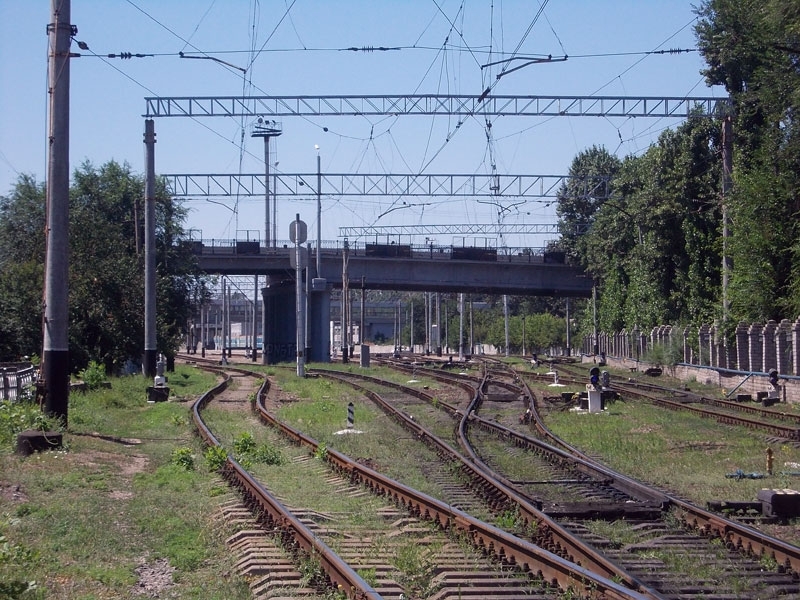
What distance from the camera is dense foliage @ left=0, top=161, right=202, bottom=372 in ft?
115

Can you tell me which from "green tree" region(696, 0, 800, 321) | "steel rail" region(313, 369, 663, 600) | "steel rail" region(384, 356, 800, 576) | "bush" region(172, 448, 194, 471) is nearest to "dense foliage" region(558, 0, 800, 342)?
"green tree" region(696, 0, 800, 321)

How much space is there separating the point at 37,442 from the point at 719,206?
124ft

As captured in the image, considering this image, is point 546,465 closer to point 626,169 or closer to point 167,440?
point 167,440

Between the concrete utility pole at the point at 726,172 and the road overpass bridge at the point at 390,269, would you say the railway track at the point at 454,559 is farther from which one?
the road overpass bridge at the point at 390,269

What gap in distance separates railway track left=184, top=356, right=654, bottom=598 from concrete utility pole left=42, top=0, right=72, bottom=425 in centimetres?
817

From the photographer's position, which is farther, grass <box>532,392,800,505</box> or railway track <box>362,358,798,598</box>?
grass <box>532,392,800,505</box>

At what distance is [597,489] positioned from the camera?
13500mm

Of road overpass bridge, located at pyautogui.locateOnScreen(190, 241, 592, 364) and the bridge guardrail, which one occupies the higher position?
road overpass bridge, located at pyautogui.locateOnScreen(190, 241, 592, 364)

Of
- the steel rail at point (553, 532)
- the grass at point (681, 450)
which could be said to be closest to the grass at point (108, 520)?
the steel rail at point (553, 532)

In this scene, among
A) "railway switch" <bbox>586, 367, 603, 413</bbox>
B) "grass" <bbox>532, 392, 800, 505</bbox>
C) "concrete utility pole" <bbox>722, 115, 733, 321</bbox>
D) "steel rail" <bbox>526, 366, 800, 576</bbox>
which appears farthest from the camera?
"concrete utility pole" <bbox>722, 115, 733, 321</bbox>

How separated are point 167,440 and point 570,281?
198 feet

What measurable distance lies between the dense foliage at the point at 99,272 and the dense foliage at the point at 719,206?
2162 cm

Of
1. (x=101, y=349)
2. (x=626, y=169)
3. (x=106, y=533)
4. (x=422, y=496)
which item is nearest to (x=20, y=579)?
(x=106, y=533)

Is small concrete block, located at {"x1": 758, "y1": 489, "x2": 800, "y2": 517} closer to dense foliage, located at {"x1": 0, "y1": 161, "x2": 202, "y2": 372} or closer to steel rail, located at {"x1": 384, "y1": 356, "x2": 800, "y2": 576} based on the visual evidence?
steel rail, located at {"x1": 384, "y1": 356, "x2": 800, "y2": 576}
